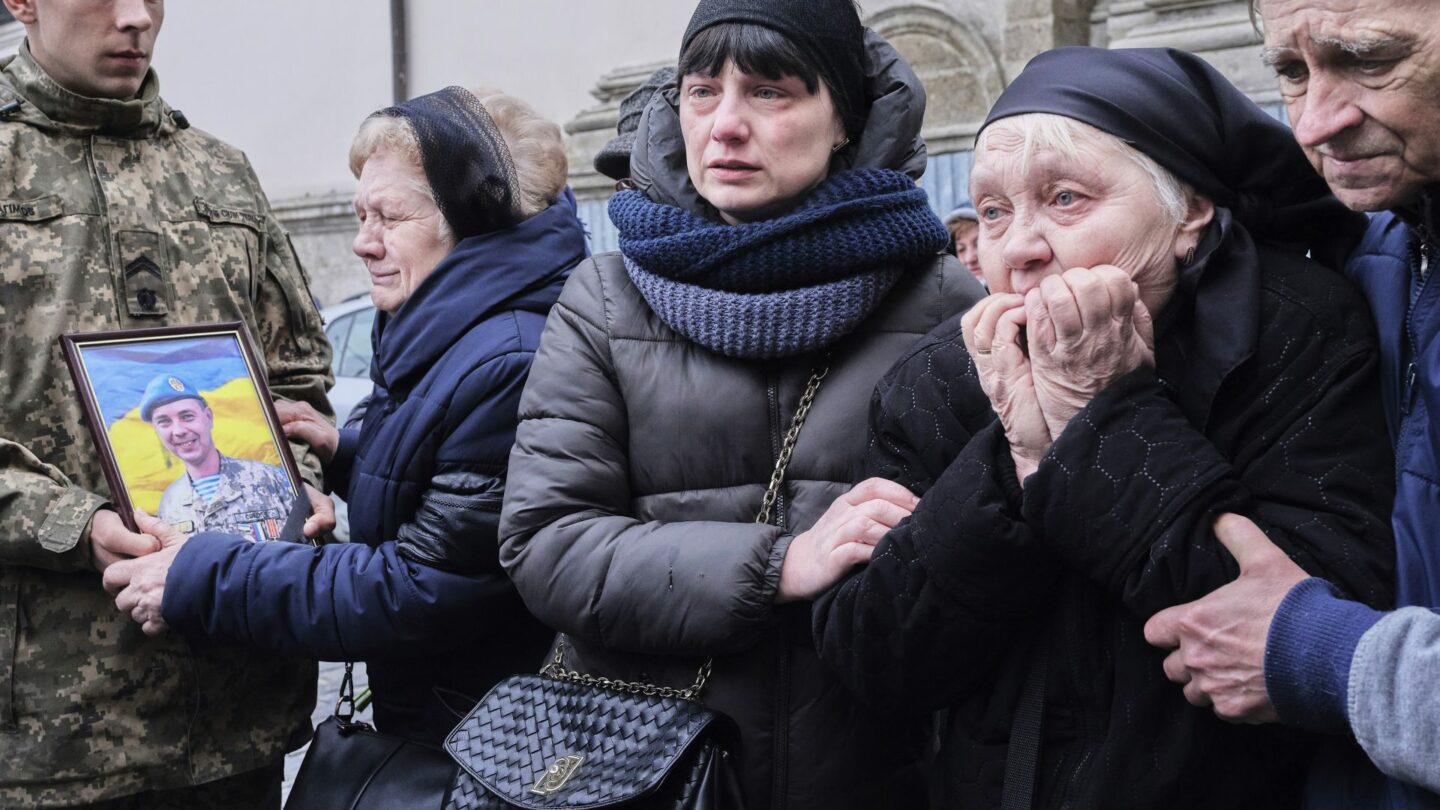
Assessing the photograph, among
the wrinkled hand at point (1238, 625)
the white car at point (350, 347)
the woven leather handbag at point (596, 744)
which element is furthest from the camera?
the white car at point (350, 347)

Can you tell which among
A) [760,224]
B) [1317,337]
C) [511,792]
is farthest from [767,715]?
[1317,337]

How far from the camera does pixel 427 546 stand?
2.68m

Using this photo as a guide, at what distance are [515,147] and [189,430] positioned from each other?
2.77 feet

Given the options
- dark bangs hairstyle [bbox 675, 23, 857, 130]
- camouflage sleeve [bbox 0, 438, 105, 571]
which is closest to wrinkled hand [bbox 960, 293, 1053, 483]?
dark bangs hairstyle [bbox 675, 23, 857, 130]

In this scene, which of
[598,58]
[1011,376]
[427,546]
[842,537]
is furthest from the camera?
[598,58]

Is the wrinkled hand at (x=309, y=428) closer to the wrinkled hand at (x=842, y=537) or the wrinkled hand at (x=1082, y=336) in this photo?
the wrinkled hand at (x=842, y=537)

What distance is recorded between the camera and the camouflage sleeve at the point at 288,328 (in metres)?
3.38

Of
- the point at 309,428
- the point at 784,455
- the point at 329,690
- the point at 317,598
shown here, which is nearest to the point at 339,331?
the point at 329,690

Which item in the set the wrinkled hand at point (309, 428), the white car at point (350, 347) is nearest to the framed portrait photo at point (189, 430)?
the wrinkled hand at point (309, 428)

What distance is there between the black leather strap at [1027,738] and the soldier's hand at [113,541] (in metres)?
1.72

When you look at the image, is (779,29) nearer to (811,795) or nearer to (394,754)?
(811,795)

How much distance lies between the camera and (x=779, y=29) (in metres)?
2.34

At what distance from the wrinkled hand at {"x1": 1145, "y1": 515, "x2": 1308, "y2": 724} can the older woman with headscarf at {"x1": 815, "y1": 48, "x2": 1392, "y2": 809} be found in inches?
0.9

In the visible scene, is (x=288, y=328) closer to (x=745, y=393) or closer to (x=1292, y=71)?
(x=745, y=393)
